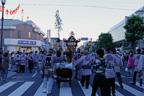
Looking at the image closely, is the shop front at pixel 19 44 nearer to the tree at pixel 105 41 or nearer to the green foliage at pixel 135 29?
the green foliage at pixel 135 29

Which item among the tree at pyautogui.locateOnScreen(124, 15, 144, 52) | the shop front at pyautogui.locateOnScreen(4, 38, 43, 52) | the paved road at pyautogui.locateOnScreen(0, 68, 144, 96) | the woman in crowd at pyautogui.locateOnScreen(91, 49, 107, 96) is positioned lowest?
the paved road at pyautogui.locateOnScreen(0, 68, 144, 96)

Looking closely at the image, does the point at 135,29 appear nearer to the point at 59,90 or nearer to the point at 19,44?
the point at 19,44

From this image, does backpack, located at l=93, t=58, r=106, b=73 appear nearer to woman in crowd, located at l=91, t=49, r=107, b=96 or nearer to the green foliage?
woman in crowd, located at l=91, t=49, r=107, b=96

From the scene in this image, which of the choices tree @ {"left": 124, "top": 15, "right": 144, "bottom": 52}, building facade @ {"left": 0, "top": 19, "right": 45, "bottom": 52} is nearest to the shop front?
building facade @ {"left": 0, "top": 19, "right": 45, "bottom": 52}

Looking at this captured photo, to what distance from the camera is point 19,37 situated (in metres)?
45.5

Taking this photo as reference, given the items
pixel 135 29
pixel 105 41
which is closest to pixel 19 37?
pixel 135 29

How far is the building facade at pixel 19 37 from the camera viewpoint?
1727 inches

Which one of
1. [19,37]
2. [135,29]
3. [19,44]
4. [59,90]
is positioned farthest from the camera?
[19,37]

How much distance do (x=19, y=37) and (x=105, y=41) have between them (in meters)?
44.1

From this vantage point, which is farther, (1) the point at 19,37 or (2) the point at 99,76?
(1) the point at 19,37

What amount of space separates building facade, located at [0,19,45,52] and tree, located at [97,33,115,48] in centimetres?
3770

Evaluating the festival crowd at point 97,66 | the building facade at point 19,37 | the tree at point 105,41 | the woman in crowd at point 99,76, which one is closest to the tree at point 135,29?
the building facade at point 19,37

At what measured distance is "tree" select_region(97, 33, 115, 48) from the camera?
8094 centimetres

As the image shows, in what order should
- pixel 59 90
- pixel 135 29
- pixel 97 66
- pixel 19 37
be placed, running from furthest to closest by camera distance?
1. pixel 19 37
2. pixel 135 29
3. pixel 59 90
4. pixel 97 66
